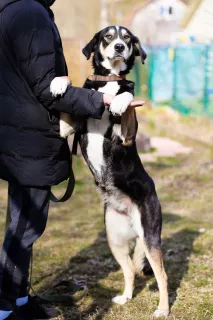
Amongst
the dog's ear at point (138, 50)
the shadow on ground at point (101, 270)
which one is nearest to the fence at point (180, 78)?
the shadow on ground at point (101, 270)

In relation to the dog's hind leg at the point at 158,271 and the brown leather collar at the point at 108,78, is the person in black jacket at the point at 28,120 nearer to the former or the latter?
the brown leather collar at the point at 108,78

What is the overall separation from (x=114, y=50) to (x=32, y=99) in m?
0.88

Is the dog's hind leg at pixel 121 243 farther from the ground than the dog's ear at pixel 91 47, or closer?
closer

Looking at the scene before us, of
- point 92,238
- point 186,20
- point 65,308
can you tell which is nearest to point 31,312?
point 65,308

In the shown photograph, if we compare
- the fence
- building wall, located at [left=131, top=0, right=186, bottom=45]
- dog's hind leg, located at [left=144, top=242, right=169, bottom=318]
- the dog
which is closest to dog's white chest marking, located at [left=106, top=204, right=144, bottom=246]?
the dog

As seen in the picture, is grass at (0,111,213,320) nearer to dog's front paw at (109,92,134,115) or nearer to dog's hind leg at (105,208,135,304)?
dog's hind leg at (105,208,135,304)

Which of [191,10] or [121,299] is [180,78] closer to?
[191,10]

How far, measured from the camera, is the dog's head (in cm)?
336

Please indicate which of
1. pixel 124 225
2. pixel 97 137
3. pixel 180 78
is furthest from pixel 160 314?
pixel 180 78

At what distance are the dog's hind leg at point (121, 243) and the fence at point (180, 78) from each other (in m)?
11.0

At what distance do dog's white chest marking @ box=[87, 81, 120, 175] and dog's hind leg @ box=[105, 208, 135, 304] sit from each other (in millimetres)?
343

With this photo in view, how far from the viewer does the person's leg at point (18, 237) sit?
2.83 meters

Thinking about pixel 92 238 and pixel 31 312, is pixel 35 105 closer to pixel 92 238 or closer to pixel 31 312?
pixel 31 312

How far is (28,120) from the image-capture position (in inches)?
107
